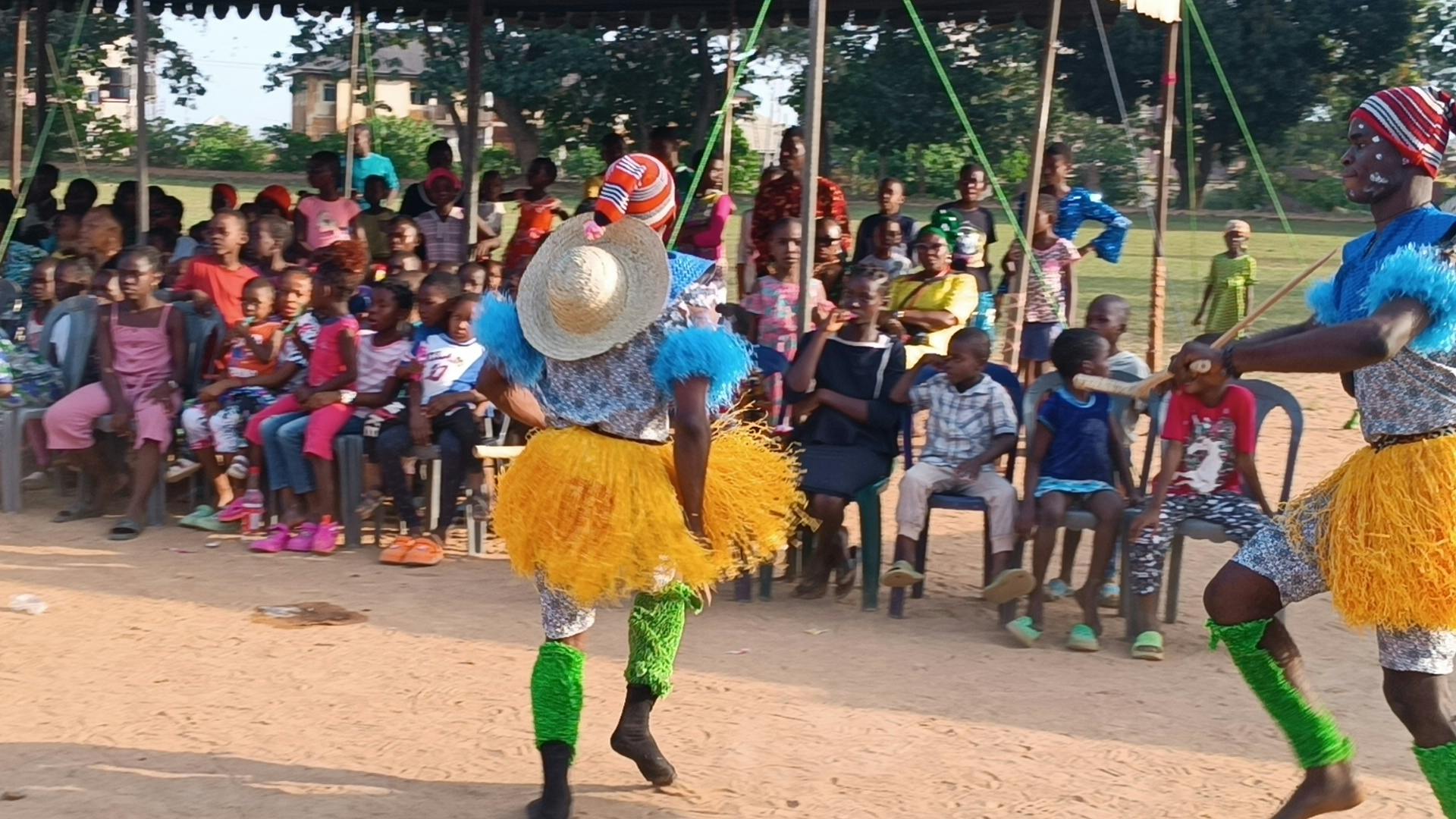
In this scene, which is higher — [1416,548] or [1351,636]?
[1416,548]

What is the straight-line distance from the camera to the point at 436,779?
4773 millimetres

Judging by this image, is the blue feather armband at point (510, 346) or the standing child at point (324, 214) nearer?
the blue feather armband at point (510, 346)

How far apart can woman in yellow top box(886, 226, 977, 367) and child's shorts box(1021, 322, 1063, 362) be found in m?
1.03

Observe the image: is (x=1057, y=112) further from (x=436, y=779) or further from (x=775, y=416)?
(x=436, y=779)

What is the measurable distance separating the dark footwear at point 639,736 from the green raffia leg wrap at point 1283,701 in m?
1.59

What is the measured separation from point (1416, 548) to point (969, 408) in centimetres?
306

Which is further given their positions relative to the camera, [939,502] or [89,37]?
[89,37]

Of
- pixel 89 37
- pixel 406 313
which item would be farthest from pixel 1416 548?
pixel 89 37

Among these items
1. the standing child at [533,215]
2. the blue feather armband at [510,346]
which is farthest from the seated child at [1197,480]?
the standing child at [533,215]

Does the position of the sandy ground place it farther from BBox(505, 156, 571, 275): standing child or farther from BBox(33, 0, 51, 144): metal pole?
BBox(33, 0, 51, 144): metal pole

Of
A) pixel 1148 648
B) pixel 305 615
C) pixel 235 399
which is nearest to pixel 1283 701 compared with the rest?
pixel 1148 648

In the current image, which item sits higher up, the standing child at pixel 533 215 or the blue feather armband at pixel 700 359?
the standing child at pixel 533 215

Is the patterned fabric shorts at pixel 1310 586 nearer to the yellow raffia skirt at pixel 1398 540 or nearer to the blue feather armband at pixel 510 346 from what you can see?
the yellow raffia skirt at pixel 1398 540

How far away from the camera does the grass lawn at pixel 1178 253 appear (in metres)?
18.5
